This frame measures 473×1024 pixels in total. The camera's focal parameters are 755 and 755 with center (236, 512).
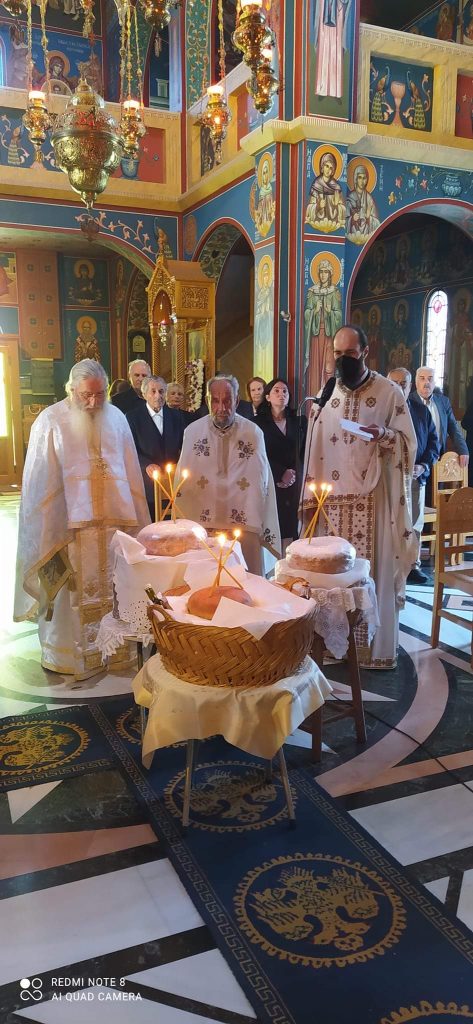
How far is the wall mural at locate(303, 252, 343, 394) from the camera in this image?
7996 mm

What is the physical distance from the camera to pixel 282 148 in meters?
7.84

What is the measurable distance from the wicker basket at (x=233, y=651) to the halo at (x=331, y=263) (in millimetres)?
6058

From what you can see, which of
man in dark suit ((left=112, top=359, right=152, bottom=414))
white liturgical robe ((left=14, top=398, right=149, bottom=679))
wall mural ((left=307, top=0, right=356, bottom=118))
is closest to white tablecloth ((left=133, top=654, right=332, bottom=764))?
white liturgical robe ((left=14, top=398, right=149, bottom=679))

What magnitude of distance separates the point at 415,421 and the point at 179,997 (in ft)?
18.2

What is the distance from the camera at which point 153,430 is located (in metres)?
5.91

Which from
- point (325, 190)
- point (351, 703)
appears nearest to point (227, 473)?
point (351, 703)

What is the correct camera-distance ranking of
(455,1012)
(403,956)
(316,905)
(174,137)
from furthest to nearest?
(174,137) → (316,905) → (403,956) → (455,1012)

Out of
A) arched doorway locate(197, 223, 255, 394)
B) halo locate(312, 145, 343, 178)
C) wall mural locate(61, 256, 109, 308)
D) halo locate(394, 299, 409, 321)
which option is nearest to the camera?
halo locate(312, 145, 343, 178)

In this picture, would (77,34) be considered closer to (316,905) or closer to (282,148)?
(282,148)

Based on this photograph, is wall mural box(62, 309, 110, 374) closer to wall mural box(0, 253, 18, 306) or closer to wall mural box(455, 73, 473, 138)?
wall mural box(0, 253, 18, 306)

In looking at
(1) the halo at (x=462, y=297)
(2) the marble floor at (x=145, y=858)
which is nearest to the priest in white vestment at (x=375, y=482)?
(2) the marble floor at (x=145, y=858)

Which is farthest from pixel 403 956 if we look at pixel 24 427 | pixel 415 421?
pixel 24 427

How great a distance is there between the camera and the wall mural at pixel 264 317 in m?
8.11

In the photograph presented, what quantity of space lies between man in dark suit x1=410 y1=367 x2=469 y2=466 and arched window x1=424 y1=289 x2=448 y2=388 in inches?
164
